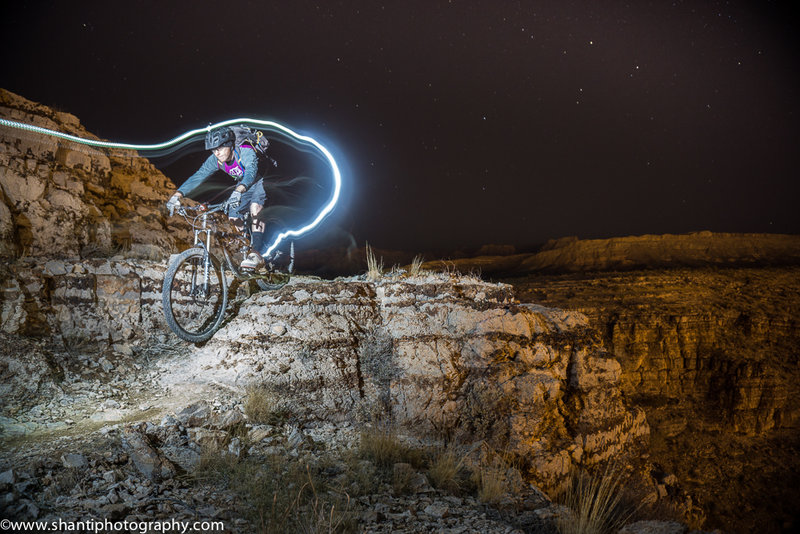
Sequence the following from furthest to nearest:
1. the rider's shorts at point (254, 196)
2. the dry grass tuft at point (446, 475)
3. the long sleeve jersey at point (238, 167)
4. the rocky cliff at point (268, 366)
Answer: the rider's shorts at point (254, 196), the long sleeve jersey at point (238, 167), the rocky cliff at point (268, 366), the dry grass tuft at point (446, 475)

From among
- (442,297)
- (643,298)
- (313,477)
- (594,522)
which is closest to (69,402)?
(313,477)

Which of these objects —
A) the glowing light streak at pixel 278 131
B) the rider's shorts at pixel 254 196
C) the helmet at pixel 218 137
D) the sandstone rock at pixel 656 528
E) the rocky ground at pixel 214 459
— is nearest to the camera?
the rocky ground at pixel 214 459

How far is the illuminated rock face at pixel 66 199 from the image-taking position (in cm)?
730

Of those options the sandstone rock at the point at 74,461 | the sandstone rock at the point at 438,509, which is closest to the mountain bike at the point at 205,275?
the sandstone rock at the point at 74,461

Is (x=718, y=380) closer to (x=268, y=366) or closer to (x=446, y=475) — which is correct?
(x=446, y=475)

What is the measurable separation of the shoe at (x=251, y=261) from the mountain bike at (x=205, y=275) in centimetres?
12

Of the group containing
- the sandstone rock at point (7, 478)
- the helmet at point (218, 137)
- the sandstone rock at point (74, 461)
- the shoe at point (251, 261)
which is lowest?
the sandstone rock at point (74, 461)

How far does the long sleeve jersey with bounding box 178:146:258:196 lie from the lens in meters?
6.63

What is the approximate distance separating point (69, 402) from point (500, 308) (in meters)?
6.13

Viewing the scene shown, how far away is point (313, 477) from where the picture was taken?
161 inches

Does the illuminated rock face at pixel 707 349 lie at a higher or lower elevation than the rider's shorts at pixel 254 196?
lower

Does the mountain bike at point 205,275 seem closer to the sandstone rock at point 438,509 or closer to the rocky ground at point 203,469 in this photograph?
the rocky ground at point 203,469

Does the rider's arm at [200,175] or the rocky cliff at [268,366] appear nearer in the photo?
the rocky cliff at [268,366]

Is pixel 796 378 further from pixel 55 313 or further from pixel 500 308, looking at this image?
pixel 55 313
